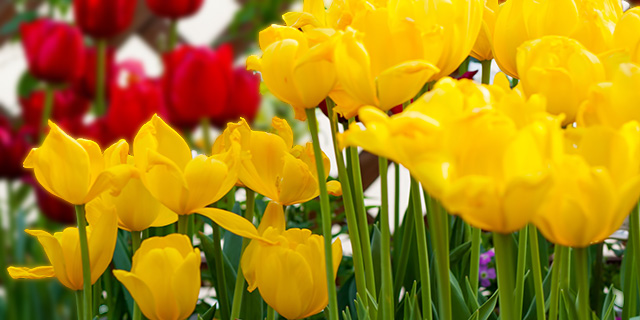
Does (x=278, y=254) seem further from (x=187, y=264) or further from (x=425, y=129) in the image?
(x=425, y=129)

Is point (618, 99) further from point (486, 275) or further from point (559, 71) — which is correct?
point (486, 275)

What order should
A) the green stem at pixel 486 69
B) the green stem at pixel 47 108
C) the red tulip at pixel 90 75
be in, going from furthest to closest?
the red tulip at pixel 90 75 < the green stem at pixel 47 108 < the green stem at pixel 486 69

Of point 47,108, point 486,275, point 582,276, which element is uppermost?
point 582,276

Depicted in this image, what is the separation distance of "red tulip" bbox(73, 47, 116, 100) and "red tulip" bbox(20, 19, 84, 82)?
0.03 metres

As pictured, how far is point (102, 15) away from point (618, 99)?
961 millimetres

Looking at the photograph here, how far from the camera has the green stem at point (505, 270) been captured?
0.24m

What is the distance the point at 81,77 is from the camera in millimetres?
1117

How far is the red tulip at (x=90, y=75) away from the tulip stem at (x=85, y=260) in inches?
31.5

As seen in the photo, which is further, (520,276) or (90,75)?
(90,75)

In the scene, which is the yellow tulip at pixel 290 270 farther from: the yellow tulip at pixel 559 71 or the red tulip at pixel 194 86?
the red tulip at pixel 194 86

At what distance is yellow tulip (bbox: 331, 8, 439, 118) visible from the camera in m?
0.29

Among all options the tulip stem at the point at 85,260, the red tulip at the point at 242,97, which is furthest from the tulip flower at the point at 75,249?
the red tulip at the point at 242,97

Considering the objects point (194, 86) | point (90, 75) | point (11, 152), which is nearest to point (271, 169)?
point (194, 86)

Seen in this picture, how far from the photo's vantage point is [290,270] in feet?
1.15
